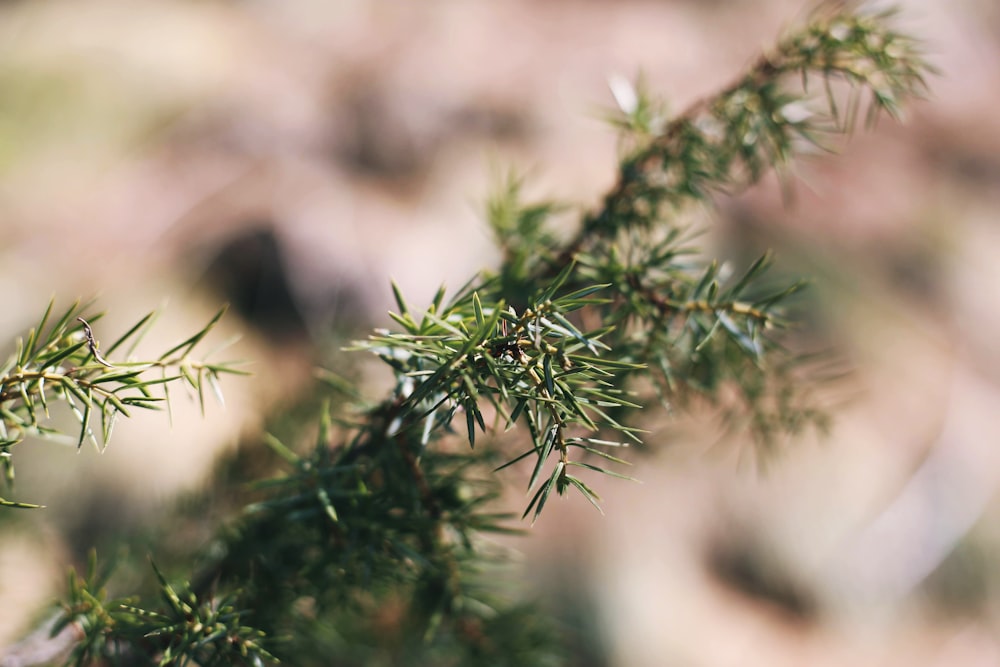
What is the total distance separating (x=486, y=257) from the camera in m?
1.49

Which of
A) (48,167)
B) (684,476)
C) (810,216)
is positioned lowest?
(684,476)

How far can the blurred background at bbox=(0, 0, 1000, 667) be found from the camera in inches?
55.7

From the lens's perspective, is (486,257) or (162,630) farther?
(486,257)

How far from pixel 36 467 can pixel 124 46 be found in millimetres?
1200

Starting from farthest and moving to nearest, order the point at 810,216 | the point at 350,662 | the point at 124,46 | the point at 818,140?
1. the point at 810,216
2. the point at 124,46
3. the point at 350,662
4. the point at 818,140

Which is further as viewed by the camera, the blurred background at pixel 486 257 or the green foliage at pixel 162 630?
the blurred background at pixel 486 257

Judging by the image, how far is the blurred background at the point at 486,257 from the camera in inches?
55.7

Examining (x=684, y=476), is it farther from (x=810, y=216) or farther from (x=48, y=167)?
(x=48, y=167)

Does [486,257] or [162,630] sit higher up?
[486,257]

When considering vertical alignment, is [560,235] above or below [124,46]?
below

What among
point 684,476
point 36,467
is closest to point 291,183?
point 36,467

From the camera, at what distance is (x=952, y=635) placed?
159cm

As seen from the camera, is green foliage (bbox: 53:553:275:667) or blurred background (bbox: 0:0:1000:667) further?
blurred background (bbox: 0:0:1000:667)

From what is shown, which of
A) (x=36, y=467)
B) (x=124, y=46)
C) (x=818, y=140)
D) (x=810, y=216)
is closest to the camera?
(x=818, y=140)
